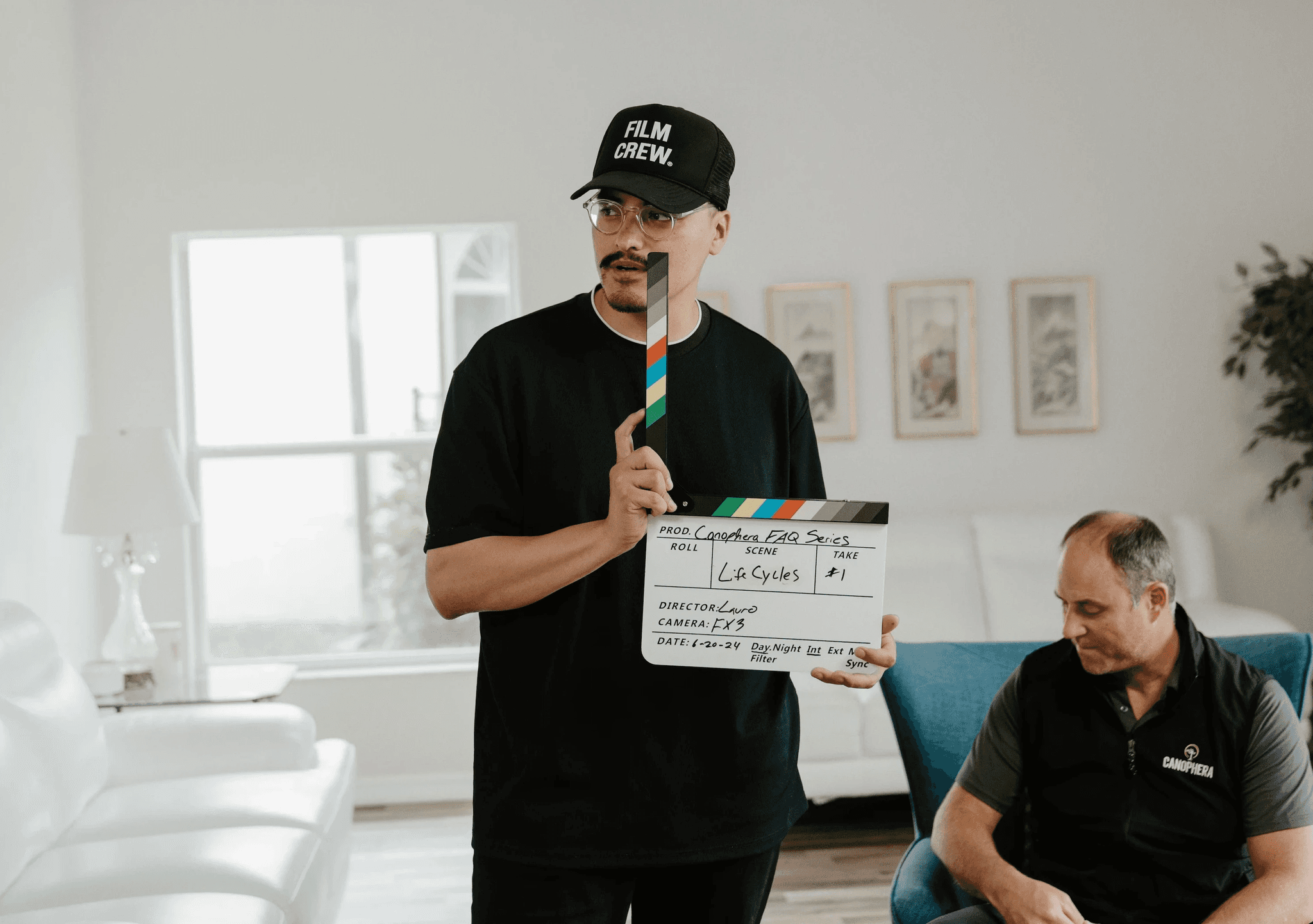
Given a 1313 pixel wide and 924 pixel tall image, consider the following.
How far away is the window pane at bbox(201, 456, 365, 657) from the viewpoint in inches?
178

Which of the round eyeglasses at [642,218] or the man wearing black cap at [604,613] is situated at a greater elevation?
the round eyeglasses at [642,218]

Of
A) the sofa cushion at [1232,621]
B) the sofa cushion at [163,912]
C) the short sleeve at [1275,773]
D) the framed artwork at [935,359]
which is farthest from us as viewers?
the framed artwork at [935,359]

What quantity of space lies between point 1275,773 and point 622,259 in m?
1.28

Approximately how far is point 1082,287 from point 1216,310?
1.95 feet

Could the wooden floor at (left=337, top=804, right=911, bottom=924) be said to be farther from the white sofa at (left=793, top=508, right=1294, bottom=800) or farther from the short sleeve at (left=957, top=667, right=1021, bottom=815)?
the short sleeve at (left=957, top=667, right=1021, bottom=815)

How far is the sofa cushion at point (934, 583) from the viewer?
4.12m

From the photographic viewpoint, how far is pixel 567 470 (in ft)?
3.99

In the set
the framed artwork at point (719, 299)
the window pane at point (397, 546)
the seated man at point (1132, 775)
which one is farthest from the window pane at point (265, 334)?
the seated man at point (1132, 775)

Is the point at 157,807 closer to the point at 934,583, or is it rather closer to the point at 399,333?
the point at 399,333

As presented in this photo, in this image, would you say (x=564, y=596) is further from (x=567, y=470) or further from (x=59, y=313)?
(x=59, y=313)

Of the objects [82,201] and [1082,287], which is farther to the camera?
[1082,287]

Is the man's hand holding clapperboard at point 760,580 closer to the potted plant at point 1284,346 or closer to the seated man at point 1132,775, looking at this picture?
the seated man at point 1132,775

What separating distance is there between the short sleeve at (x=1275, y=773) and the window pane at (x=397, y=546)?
332 cm

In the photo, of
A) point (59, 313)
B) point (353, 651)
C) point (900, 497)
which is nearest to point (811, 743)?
point (900, 497)
